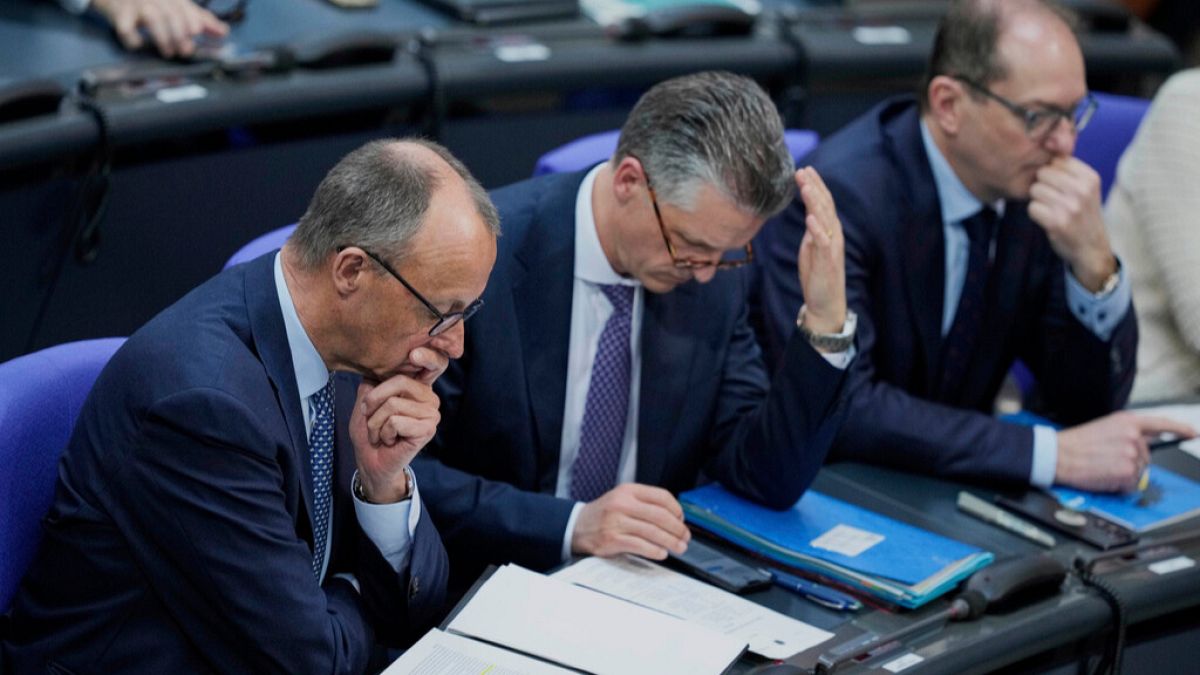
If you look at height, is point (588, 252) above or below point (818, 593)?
above

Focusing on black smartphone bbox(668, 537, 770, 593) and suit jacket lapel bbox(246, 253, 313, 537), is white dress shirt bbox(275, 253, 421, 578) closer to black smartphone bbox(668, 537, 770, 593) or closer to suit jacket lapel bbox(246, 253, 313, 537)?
suit jacket lapel bbox(246, 253, 313, 537)

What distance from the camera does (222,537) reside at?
179 cm

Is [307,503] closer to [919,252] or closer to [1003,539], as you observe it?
[1003,539]

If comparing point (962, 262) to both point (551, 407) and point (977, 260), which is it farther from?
point (551, 407)

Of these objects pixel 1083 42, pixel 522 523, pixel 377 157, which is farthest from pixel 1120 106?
pixel 377 157

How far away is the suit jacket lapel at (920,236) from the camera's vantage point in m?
2.87

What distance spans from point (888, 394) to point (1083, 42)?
2055 millimetres

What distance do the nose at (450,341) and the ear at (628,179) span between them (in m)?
0.48

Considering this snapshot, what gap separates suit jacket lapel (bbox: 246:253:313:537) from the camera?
188cm

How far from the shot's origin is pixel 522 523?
230 cm

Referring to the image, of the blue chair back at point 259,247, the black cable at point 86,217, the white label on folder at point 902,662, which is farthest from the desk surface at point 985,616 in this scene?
the black cable at point 86,217

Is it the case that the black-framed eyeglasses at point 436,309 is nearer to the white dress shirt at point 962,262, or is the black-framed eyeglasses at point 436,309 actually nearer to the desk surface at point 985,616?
the desk surface at point 985,616

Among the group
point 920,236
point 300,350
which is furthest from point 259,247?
point 920,236

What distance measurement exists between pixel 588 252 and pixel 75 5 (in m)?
1.64
